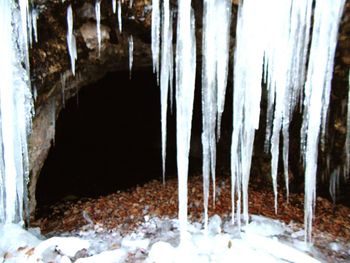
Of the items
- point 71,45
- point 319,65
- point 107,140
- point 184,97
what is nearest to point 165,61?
point 184,97

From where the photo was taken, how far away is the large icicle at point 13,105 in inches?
154

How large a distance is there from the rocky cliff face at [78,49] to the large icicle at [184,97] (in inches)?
11.9

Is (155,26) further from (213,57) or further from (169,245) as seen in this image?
(169,245)

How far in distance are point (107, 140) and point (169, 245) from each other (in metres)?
5.37

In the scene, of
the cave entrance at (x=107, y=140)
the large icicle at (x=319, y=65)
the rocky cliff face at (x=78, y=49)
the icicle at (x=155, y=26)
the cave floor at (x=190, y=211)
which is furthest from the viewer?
the cave entrance at (x=107, y=140)

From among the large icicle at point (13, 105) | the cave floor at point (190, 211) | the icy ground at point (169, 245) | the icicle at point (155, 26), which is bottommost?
the cave floor at point (190, 211)

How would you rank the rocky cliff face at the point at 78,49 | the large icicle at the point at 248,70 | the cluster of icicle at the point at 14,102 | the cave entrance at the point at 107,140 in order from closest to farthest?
the large icicle at the point at 248,70
the cluster of icicle at the point at 14,102
the rocky cliff face at the point at 78,49
the cave entrance at the point at 107,140

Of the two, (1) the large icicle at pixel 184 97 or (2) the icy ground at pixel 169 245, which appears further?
(1) the large icicle at pixel 184 97

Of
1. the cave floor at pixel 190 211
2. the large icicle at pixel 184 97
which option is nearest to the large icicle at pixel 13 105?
the cave floor at pixel 190 211

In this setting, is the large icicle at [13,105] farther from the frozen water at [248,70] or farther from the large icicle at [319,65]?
the large icicle at [319,65]

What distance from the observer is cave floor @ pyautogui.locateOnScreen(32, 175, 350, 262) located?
4746mm

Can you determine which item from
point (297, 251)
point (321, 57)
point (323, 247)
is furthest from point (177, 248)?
point (321, 57)

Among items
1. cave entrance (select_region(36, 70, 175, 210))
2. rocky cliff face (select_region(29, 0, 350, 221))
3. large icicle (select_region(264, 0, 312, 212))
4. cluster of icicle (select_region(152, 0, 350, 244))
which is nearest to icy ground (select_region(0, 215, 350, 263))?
cluster of icicle (select_region(152, 0, 350, 244))

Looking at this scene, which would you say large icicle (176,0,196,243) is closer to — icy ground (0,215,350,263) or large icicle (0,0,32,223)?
icy ground (0,215,350,263)
